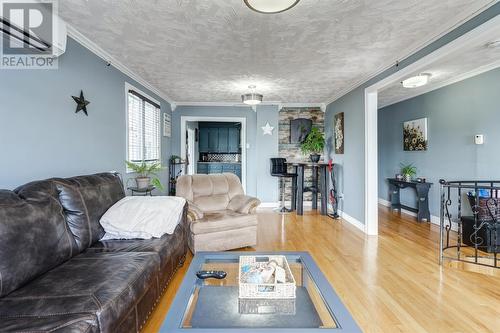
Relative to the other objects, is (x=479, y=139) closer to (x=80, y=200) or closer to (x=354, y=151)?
(x=354, y=151)

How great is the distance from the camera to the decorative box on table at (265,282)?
1.47 meters

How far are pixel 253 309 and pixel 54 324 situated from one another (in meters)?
0.89

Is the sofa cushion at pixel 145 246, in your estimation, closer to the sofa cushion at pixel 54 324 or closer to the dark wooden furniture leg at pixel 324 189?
the sofa cushion at pixel 54 324

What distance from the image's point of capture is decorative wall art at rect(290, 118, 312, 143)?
6.25 metres

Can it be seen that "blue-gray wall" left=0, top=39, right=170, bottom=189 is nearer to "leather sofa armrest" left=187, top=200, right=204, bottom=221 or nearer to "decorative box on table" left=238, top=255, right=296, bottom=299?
"leather sofa armrest" left=187, top=200, right=204, bottom=221

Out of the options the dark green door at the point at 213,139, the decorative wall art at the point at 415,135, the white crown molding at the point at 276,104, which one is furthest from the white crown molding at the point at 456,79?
the dark green door at the point at 213,139

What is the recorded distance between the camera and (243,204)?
3500 mm

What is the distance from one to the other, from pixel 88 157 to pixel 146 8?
5.47 ft

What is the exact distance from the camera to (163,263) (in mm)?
1979

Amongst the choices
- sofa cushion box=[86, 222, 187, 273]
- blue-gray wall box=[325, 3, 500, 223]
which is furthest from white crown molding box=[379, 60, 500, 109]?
Answer: sofa cushion box=[86, 222, 187, 273]

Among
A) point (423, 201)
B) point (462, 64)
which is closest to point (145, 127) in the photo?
point (462, 64)

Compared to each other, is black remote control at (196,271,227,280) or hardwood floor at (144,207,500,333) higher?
black remote control at (196,271,227,280)

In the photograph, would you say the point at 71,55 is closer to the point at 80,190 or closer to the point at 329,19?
the point at 80,190

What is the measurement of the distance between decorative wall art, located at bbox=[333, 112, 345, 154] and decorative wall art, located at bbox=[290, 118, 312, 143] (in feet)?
2.53
